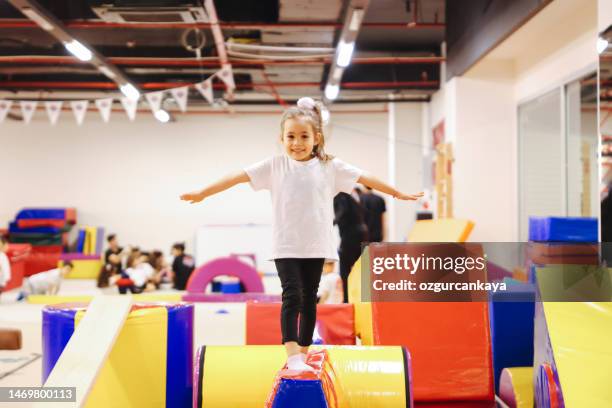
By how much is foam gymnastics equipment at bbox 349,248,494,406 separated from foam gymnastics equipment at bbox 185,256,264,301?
4641 mm

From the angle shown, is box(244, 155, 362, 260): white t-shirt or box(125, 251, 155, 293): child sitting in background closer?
box(244, 155, 362, 260): white t-shirt

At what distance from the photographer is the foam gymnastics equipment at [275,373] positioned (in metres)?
3.22

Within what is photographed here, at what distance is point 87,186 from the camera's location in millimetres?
15273

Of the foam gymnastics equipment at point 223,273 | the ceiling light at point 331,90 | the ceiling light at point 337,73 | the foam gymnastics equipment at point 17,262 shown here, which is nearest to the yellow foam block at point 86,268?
the foam gymnastics equipment at point 17,262

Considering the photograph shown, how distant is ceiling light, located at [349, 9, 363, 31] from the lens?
667 centimetres

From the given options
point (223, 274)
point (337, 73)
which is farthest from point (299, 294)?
point (337, 73)

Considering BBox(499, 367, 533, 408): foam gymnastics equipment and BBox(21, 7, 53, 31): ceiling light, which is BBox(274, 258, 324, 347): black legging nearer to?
BBox(499, 367, 533, 408): foam gymnastics equipment

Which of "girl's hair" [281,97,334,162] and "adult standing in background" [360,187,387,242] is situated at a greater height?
"girl's hair" [281,97,334,162]

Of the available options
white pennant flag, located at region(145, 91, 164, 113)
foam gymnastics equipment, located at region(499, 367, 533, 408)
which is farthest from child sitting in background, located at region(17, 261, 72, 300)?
foam gymnastics equipment, located at region(499, 367, 533, 408)

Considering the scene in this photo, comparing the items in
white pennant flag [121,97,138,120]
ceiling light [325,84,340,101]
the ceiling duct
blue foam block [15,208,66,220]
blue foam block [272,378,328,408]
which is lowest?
blue foam block [272,378,328,408]

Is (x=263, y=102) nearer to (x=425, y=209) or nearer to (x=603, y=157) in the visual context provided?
(x=425, y=209)

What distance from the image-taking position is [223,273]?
8609 millimetres

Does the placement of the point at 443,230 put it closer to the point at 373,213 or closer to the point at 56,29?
the point at 373,213

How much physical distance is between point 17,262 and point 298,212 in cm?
1063
